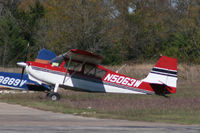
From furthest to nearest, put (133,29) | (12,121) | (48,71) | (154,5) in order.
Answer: (154,5) < (133,29) < (48,71) < (12,121)

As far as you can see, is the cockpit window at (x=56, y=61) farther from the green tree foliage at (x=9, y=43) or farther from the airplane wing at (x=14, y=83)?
the green tree foliage at (x=9, y=43)

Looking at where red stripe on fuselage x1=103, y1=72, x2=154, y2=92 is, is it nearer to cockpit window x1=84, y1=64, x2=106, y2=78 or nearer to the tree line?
cockpit window x1=84, y1=64, x2=106, y2=78

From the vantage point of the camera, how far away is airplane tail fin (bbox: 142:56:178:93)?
63.3 feet

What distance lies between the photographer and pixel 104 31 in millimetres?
46281

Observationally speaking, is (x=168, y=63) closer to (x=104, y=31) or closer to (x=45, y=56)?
(x=45, y=56)

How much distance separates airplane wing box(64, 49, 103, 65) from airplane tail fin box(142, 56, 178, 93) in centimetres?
277

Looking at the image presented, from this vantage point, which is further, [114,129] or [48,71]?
[48,71]

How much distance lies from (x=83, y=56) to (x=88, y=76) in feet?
3.83

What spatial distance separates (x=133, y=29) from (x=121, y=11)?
3.32 metres

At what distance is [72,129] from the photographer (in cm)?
1003

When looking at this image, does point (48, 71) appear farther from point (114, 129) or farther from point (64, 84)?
point (114, 129)

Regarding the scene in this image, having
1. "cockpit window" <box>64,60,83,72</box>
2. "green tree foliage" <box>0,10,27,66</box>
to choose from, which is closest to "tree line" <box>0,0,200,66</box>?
"green tree foliage" <box>0,10,27,66</box>

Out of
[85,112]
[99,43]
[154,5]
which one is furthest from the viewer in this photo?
[154,5]

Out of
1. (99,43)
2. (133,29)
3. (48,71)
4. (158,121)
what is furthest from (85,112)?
(133,29)
